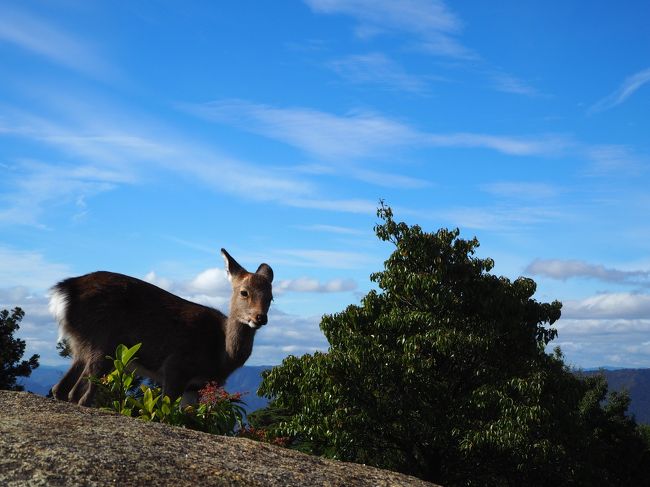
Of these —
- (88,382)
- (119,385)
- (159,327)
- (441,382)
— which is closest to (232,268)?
(159,327)

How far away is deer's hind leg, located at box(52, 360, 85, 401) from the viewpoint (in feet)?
52.0

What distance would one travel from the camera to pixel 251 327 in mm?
17328

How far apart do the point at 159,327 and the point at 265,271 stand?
8.90 feet

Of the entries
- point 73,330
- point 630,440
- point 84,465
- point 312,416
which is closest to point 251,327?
point 73,330

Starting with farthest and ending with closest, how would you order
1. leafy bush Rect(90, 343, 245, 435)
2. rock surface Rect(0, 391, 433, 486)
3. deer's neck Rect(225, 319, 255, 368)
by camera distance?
1. deer's neck Rect(225, 319, 255, 368)
2. leafy bush Rect(90, 343, 245, 435)
3. rock surface Rect(0, 391, 433, 486)

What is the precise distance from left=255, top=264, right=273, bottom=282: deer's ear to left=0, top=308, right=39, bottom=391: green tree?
24.0 m

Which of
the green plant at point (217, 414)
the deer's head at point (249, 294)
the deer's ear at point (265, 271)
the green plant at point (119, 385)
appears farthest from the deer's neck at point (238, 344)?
the green plant at point (217, 414)

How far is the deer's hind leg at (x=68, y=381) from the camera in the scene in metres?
15.8

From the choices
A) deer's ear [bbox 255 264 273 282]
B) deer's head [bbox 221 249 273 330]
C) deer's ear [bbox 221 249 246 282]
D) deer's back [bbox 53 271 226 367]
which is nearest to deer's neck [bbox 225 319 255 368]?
deer's head [bbox 221 249 273 330]

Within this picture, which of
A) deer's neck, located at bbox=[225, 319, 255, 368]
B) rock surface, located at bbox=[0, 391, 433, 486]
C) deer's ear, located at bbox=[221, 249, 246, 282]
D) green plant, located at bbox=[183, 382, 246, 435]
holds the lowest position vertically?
rock surface, located at bbox=[0, 391, 433, 486]

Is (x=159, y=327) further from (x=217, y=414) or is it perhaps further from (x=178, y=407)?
(x=217, y=414)

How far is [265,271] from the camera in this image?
1775cm

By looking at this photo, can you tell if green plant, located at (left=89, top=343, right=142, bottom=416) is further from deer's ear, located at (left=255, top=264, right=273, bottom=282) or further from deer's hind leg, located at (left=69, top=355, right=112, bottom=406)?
deer's ear, located at (left=255, top=264, right=273, bottom=282)

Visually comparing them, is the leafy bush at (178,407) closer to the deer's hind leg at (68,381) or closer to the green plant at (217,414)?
the green plant at (217,414)
